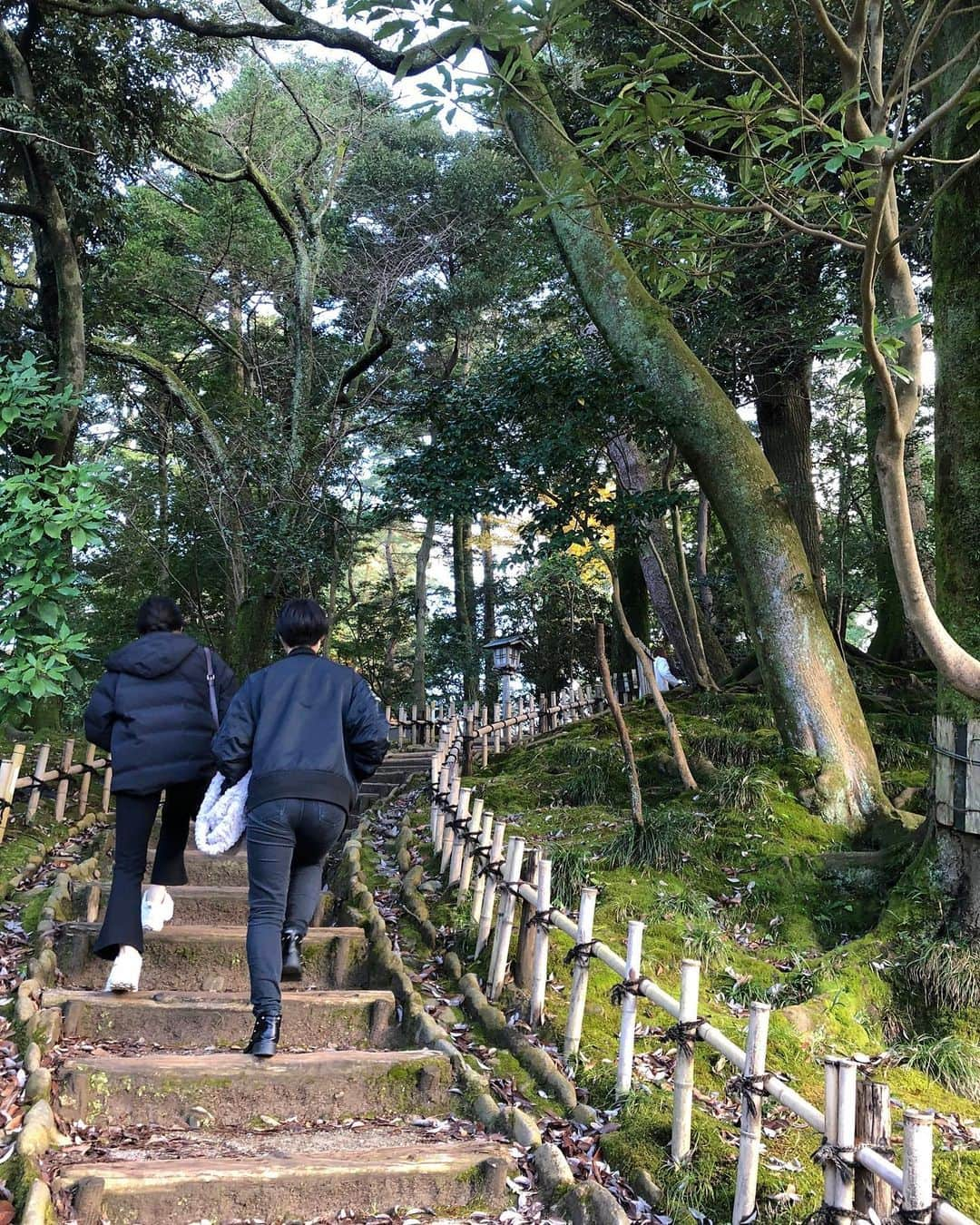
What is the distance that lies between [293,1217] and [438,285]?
18.4 m

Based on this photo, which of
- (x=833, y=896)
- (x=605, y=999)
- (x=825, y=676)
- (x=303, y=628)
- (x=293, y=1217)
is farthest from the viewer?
(x=825, y=676)

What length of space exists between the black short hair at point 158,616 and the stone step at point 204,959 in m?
1.45

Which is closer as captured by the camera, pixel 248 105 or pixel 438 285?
pixel 248 105

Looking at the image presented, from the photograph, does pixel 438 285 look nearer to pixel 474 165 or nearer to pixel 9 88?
pixel 474 165

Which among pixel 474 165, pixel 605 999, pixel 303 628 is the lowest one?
pixel 605 999

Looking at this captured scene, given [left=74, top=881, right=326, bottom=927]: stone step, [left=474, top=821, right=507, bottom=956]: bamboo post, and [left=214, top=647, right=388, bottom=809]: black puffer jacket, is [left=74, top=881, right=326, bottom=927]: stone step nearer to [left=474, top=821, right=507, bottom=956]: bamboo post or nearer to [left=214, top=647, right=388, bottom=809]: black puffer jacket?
[left=474, top=821, right=507, bottom=956]: bamboo post

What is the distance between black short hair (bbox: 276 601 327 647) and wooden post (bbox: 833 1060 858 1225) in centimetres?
267

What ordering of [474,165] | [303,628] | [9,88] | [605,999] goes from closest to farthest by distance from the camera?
[303,628]
[605,999]
[9,88]
[474,165]

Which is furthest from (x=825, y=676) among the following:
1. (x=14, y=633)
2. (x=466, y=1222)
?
(x=14, y=633)

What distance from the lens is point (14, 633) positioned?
17.5 feet

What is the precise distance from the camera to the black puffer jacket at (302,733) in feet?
12.5

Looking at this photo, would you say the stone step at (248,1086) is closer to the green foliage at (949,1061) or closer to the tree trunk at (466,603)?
the green foliage at (949,1061)

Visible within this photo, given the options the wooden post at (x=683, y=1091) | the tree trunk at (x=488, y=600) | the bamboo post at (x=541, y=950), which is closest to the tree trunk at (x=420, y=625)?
the tree trunk at (x=488, y=600)

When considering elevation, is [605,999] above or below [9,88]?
below
